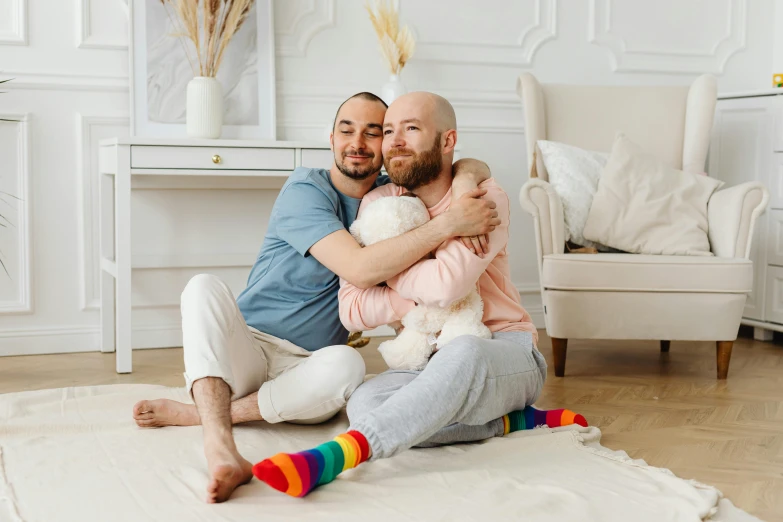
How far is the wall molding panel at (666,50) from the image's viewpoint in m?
3.85

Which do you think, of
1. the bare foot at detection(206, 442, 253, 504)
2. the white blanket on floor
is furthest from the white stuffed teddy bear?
the bare foot at detection(206, 442, 253, 504)

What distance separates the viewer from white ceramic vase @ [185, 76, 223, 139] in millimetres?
3053

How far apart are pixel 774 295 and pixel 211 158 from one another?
95.3 inches

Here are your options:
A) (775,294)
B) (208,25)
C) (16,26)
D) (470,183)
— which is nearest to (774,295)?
(775,294)

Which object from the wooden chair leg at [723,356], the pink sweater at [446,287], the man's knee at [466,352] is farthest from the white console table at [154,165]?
the wooden chair leg at [723,356]

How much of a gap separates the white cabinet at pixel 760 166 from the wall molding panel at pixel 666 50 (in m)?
0.27

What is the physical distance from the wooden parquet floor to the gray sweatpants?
0.36 meters

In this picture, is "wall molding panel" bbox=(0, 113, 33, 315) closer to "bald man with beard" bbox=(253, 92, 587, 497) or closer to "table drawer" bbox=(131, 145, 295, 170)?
"table drawer" bbox=(131, 145, 295, 170)

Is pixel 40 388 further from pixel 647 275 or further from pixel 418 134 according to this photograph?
pixel 647 275

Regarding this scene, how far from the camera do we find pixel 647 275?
280cm

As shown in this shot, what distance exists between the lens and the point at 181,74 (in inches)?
127

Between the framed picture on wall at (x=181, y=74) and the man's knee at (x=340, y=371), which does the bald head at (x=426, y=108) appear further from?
the framed picture on wall at (x=181, y=74)

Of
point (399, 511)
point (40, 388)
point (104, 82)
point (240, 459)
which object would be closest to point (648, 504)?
point (399, 511)

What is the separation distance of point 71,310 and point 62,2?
1158mm
